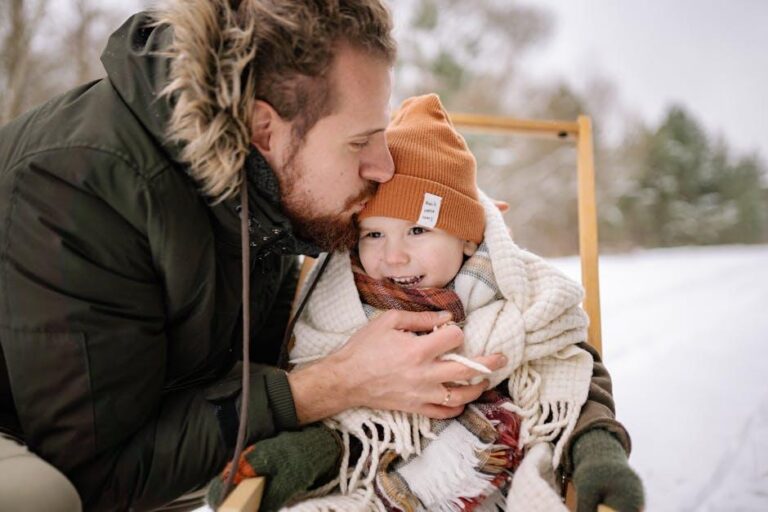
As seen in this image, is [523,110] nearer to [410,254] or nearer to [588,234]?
[588,234]

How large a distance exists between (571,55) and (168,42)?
27.1 feet

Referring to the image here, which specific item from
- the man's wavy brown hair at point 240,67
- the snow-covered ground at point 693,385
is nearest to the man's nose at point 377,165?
the man's wavy brown hair at point 240,67

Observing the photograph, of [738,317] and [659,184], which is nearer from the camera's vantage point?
[738,317]

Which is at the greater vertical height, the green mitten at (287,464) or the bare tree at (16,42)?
the bare tree at (16,42)

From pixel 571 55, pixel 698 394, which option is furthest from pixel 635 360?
pixel 571 55

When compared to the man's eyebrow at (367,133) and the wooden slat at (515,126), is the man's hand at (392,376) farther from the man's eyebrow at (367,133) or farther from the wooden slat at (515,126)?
the wooden slat at (515,126)

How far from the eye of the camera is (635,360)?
9.12 feet

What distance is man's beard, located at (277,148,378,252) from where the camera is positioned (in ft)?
3.19

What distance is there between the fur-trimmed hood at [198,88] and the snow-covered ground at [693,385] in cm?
120

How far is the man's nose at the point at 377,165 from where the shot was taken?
40.4 inches

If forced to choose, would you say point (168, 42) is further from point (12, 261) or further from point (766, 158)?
point (766, 158)

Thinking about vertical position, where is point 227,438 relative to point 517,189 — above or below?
below

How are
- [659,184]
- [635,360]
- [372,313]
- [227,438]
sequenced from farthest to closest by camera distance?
[659,184] < [635,360] < [372,313] < [227,438]

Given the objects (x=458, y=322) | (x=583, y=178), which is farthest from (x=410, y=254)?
(x=583, y=178)
